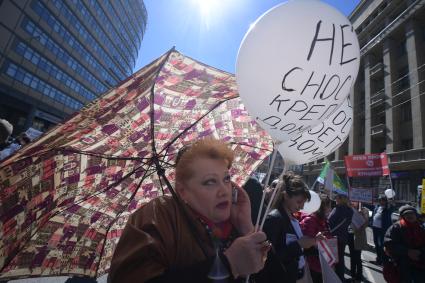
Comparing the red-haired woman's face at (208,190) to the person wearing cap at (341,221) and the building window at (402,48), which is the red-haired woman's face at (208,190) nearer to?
the person wearing cap at (341,221)

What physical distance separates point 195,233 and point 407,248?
4.36 m

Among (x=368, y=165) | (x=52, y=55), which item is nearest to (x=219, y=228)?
(x=368, y=165)

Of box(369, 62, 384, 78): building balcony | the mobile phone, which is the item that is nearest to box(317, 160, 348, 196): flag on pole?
the mobile phone

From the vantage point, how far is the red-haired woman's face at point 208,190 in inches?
52.4

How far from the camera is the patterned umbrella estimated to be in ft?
4.87

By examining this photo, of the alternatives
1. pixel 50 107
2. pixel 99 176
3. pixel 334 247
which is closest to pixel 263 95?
pixel 99 176

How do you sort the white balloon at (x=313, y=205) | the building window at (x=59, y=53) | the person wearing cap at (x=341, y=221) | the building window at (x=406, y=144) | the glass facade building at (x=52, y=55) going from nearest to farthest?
the white balloon at (x=313, y=205)
the person wearing cap at (x=341, y=221)
the building window at (x=406, y=144)
the glass facade building at (x=52, y=55)
the building window at (x=59, y=53)

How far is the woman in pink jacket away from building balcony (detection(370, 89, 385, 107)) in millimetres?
24262

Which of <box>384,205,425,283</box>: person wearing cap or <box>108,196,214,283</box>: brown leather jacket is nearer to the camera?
<box>108,196,214,283</box>: brown leather jacket

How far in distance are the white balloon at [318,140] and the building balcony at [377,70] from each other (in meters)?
27.2

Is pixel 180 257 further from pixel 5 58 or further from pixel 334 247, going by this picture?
pixel 5 58

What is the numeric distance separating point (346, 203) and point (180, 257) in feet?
17.5

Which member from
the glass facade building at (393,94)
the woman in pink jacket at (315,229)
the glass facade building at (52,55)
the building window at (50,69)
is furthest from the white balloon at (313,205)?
the glass facade building at (52,55)

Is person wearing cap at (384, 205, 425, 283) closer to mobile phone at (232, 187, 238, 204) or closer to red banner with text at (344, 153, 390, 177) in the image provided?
mobile phone at (232, 187, 238, 204)
